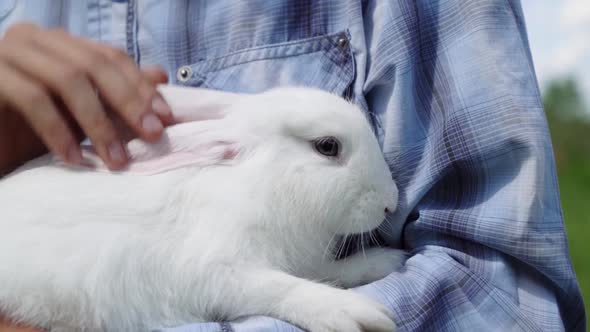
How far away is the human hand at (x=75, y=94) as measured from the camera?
116 cm

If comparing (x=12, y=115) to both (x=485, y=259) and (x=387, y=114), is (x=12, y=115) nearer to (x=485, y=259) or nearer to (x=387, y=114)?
(x=387, y=114)

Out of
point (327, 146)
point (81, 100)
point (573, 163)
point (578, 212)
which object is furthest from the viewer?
point (573, 163)

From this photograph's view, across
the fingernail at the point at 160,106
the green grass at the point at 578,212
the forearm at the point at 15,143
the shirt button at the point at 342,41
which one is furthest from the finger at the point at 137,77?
the green grass at the point at 578,212

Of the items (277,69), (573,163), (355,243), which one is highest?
(277,69)

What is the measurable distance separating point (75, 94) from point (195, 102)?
0.81 ft

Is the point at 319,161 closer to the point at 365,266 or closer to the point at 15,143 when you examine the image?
the point at 365,266

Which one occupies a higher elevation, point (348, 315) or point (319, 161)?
point (319, 161)

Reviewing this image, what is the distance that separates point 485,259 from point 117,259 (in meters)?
0.68

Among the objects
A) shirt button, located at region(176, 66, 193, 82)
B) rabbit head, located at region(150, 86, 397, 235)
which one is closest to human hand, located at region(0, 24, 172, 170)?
rabbit head, located at region(150, 86, 397, 235)

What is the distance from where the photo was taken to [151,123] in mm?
1173

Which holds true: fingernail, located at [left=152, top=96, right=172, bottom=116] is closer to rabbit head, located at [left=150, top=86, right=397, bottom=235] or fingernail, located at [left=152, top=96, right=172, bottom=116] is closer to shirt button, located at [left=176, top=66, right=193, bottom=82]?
rabbit head, located at [left=150, top=86, right=397, bottom=235]

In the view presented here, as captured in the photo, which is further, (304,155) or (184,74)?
(184,74)

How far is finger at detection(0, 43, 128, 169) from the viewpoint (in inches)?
45.3

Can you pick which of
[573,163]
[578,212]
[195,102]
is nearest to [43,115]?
[195,102]
